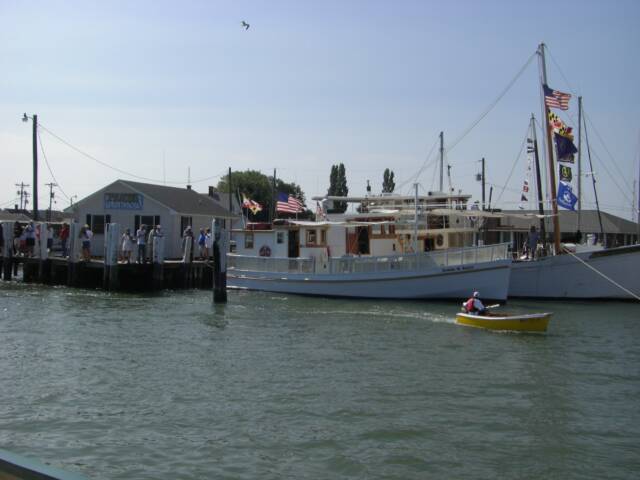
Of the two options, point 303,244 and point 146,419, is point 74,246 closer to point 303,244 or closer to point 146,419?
point 303,244

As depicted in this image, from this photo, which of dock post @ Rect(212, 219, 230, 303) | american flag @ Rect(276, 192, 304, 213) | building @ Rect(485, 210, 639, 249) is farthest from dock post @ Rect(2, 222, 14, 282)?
building @ Rect(485, 210, 639, 249)

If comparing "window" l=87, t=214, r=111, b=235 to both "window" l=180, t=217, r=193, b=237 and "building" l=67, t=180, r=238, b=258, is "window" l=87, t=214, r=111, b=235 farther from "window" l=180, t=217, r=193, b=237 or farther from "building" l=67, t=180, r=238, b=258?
"window" l=180, t=217, r=193, b=237

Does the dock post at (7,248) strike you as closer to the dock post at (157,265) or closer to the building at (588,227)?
the dock post at (157,265)

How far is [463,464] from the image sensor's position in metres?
9.72

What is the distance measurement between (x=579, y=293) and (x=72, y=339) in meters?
21.9

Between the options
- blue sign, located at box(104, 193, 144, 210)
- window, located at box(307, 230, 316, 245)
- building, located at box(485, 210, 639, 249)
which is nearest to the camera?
window, located at box(307, 230, 316, 245)

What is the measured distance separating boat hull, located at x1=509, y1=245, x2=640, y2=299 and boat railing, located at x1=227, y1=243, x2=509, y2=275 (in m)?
4.51

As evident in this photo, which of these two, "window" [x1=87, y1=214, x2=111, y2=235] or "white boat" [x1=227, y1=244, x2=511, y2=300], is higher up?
"window" [x1=87, y1=214, x2=111, y2=235]

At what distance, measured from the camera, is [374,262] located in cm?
2877

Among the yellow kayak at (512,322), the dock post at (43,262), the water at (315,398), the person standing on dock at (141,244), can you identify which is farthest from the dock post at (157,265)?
the yellow kayak at (512,322)

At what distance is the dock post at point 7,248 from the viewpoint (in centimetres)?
3300

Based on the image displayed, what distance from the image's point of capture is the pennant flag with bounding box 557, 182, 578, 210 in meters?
29.4

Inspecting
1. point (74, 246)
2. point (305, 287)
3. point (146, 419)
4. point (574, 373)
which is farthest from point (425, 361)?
point (74, 246)

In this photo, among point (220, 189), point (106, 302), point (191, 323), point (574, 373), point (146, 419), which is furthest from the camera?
point (220, 189)
